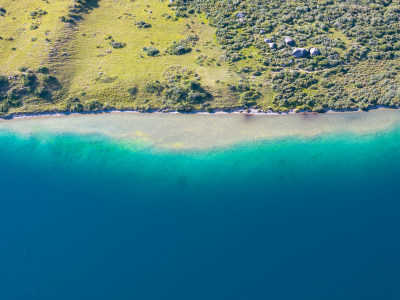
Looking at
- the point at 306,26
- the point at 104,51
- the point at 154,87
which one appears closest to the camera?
the point at 154,87

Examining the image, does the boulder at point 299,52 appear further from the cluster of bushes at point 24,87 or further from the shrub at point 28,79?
the shrub at point 28,79

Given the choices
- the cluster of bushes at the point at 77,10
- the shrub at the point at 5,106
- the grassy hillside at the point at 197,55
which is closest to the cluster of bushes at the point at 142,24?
the grassy hillside at the point at 197,55

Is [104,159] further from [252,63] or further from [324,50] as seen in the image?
[324,50]

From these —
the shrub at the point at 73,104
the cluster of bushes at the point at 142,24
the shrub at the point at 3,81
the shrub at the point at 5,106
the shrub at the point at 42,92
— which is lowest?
the shrub at the point at 5,106

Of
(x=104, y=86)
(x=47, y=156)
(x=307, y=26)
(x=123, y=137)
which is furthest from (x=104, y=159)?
(x=307, y=26)

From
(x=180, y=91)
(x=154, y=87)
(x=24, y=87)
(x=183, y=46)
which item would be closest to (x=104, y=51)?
(x=154, y=87)

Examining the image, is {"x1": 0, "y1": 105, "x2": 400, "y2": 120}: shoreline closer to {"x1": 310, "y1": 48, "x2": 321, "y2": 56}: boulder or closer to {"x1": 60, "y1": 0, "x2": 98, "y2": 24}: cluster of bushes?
{"x1": 310, "y1": 48, "x2": 321, "y2": 56}: boulder

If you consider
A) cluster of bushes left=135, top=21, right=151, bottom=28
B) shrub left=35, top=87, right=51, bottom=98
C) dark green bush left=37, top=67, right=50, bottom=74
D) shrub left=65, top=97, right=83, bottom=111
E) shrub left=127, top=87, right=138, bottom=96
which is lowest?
shrub left=65, top=97, right=83, bottom=111

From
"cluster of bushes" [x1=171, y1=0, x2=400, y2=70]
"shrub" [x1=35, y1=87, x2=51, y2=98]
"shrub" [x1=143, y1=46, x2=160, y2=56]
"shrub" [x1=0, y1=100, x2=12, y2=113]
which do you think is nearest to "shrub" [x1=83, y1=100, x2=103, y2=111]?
"shrub" [x1=35, y1=87, x2=51, y2=98]

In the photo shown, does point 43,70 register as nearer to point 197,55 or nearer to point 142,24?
point 142,24
